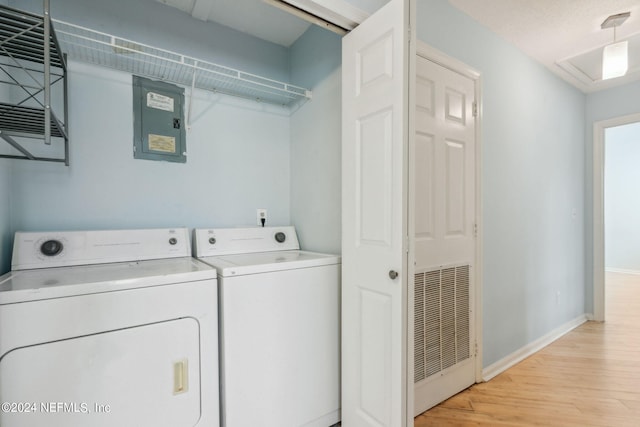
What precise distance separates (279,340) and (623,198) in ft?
23.9

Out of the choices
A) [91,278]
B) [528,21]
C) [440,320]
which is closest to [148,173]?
[91,278]

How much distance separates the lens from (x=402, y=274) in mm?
1188

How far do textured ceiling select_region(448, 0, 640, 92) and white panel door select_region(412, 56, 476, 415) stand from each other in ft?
1.62

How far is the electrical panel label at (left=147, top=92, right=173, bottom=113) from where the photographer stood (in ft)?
5.80

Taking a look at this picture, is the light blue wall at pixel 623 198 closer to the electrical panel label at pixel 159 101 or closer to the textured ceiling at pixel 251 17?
the textured ceiling at pixel 251 17

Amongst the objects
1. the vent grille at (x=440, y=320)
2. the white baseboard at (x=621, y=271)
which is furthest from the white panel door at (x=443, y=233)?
the white baseboard at (x=621, y=271)

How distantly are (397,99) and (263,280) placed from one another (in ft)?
3.26

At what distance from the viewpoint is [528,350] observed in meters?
2.44

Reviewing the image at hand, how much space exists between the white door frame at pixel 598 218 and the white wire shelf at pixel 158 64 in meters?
3.33

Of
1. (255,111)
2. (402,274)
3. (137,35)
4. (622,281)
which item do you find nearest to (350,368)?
(402,274)

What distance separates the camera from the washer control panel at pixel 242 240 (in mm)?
1766

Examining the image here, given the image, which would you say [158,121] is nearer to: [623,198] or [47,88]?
[47,88]

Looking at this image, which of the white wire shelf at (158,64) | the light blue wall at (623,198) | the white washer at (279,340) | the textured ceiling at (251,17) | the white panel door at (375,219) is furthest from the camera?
the light blue wall at (623,198)

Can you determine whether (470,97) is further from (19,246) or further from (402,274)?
(19,246)
